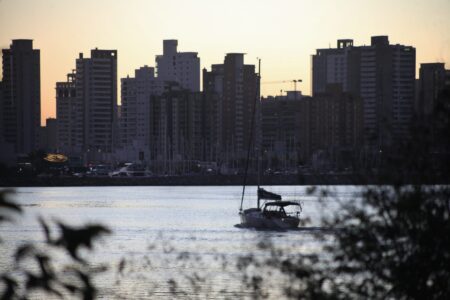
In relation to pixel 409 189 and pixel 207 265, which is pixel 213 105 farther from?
pixel 409 189

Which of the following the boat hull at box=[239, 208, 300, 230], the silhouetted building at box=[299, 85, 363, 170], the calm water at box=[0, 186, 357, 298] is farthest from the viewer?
the silhouetted building at box=[299, 85, 363, 170]

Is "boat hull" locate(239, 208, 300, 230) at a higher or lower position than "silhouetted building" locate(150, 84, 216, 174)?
lower

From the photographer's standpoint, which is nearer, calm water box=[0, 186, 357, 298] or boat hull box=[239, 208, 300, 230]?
calm water box=[0, 186, 357, 298]

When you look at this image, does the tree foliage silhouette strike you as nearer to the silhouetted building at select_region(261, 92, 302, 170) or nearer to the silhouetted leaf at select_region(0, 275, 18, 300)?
the silhouetted leaf at select_region(0, 275, 18, 300)

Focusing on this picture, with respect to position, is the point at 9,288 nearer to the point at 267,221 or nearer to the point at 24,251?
the point at 24,251

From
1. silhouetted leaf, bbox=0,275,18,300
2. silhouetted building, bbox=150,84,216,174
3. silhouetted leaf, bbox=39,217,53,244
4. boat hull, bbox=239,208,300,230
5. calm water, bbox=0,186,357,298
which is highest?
silhouetted building, bbox=150,84,216,174

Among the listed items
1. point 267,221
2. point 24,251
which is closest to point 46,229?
point 24,251

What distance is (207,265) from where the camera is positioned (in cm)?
3372

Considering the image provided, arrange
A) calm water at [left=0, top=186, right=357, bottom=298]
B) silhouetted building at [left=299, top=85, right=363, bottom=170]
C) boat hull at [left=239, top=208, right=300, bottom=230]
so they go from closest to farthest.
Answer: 1. calm water at [left=0, top=186, right=357, bottom=298]
2. boat hull at [left=239, top=208, right=300, bottom=230]
3. silhouetted building at [left=299, top=85, right=363, bottom=170]

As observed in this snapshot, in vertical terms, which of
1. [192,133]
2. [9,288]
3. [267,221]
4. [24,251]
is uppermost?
[192,133]

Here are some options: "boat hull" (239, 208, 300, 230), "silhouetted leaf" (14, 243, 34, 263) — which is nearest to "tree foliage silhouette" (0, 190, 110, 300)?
"silhouetted leaf" (14, 243, 34, 263)

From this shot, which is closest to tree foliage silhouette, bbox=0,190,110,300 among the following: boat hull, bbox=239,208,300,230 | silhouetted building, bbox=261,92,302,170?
boat hull, bbox=239,208,300,230

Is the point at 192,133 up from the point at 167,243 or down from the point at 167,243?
up

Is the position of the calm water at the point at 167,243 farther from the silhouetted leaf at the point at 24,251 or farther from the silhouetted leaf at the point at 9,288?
the silhouetted leaf at the point at 9,288
